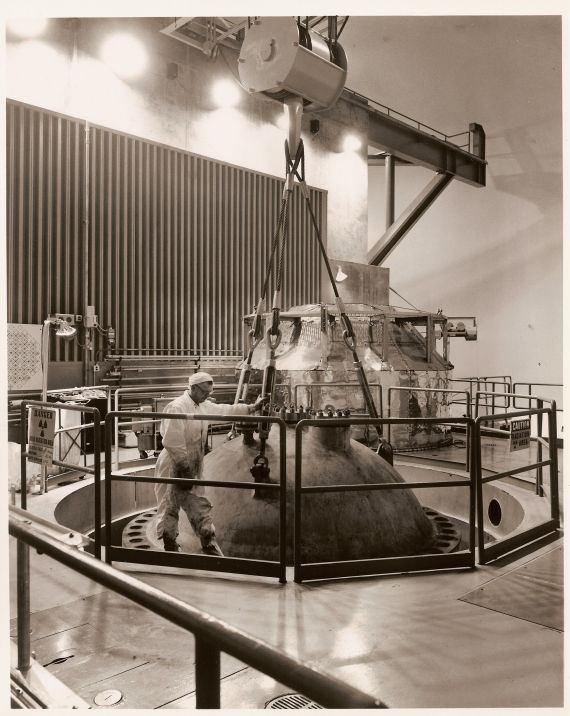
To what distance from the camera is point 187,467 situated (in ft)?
15.1

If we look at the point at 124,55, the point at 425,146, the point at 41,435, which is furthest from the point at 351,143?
the point at 41,435

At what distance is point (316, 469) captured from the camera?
4582 mm

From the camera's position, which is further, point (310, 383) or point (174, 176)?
point (174, 176)

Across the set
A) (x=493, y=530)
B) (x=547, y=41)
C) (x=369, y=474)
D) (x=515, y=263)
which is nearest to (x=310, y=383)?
(x=493, y=530)

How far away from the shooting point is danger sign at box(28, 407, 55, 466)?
3.82 metres

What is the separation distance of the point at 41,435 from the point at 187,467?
1.15 metres

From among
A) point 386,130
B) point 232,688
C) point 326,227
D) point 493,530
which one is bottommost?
point 493,530

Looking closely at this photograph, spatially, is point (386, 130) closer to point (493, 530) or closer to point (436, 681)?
point (493, 530)

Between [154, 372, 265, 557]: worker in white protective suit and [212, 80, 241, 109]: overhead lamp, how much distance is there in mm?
7450

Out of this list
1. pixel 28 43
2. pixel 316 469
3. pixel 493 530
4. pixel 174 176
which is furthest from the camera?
pixel 174 176

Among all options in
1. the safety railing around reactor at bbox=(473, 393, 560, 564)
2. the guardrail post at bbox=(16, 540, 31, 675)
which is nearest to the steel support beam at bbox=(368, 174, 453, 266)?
the safety railing around reactor at bbox=(473, 393, 560, 564)

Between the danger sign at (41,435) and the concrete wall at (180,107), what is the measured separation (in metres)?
4.80

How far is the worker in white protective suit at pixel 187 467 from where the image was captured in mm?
4375

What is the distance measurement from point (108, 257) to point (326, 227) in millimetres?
5042
